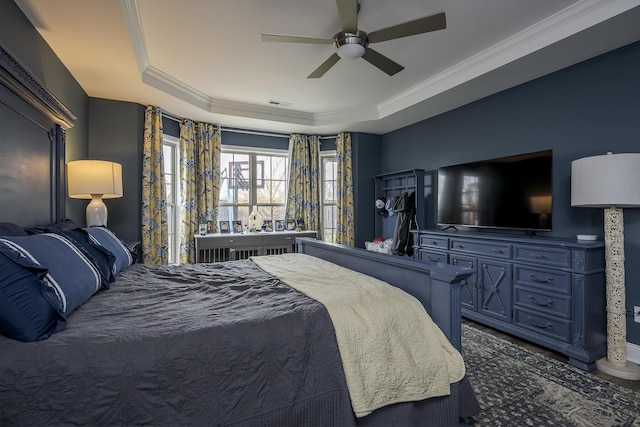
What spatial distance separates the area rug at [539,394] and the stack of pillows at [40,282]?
2103 mm

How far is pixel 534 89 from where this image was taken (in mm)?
3266

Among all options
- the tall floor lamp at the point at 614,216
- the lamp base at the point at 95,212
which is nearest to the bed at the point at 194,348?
the lamp base at the point at 95,212

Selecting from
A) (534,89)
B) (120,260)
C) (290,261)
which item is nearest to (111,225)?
(120,260)

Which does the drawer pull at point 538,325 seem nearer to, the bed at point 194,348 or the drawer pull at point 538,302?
the drawer pull at point 538,302

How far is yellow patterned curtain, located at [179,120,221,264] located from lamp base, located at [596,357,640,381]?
462 cm

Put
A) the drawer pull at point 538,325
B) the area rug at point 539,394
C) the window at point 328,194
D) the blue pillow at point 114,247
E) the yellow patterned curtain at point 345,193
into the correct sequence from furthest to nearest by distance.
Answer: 1. the window at point 328,194
2. the yellow patterned curtain at point 345,193
3. the drawer pull at point 538,325
4. the blue pillow at point 114,247
5. the area rug at point 539,394

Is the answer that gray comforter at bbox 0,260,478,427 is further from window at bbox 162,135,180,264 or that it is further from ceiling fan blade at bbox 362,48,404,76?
window at bbox 162,135,180,264

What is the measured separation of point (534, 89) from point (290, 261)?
3115 millimetres

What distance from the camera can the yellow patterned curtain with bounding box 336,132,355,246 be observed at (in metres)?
5.40

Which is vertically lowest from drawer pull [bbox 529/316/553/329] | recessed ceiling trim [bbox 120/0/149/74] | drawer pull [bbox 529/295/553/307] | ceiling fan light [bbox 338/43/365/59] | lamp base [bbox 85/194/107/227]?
drawer pull [bbox 529/316/553/329]

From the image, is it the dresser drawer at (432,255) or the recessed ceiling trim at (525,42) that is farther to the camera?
the dresser drawer at (432,255)

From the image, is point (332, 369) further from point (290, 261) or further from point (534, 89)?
point (534, 89)

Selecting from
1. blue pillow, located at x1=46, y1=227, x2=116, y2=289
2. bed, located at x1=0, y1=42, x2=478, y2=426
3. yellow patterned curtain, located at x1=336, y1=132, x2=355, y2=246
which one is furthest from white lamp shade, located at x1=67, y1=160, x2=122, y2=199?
yellow patterned curtain, located at x1=336, y1=132, x2=355, y2=246

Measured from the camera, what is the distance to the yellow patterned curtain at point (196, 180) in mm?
4559
